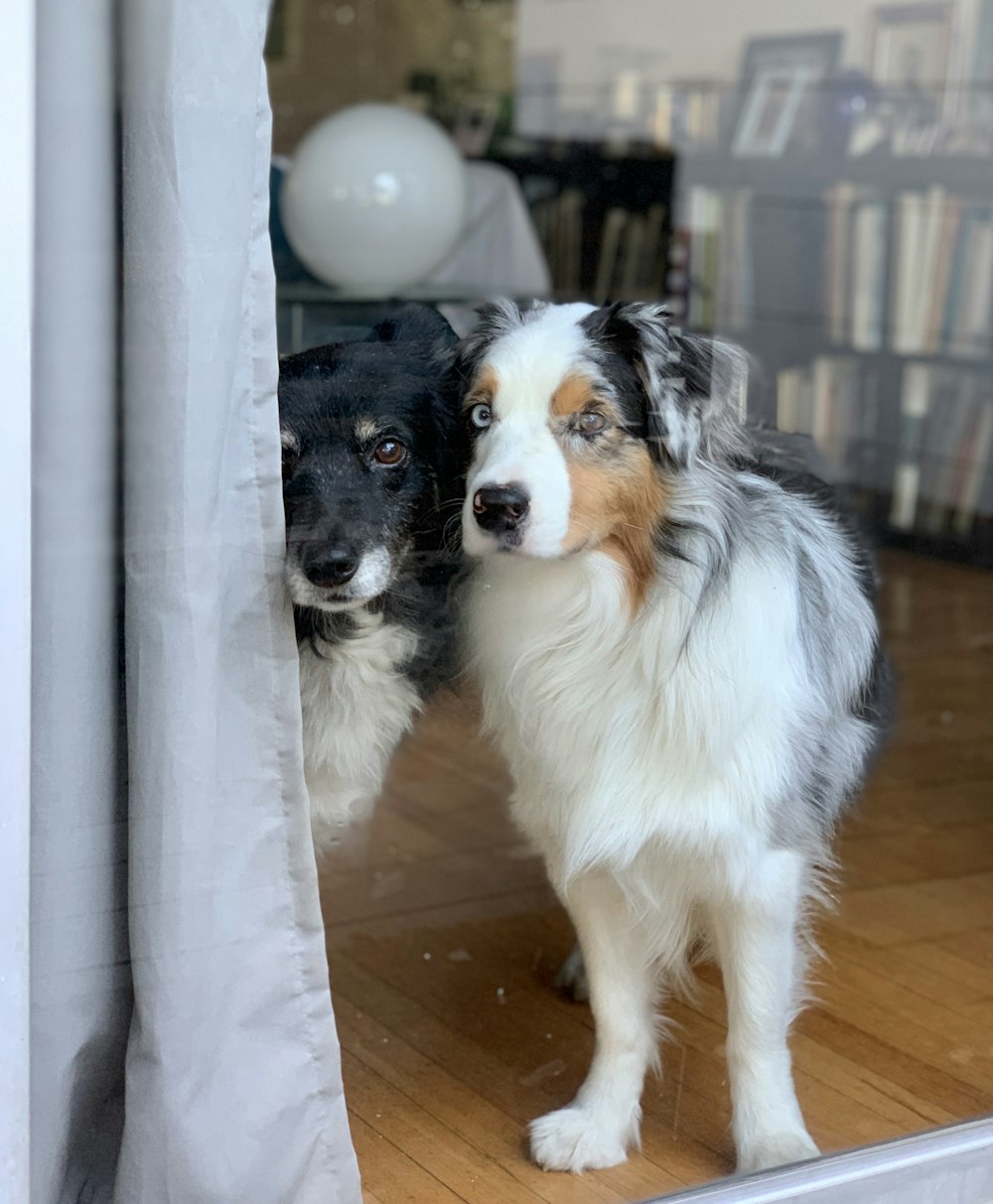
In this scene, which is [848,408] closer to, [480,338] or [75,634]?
[480,338]

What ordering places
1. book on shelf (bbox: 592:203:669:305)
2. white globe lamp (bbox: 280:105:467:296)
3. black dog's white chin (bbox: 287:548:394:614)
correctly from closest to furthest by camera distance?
black dog's white chin (bbox: 287:548:394:614) < white globe lamp (bbox: 280:105:467:296) < book on shelf (bbox: 592:203:669:305)

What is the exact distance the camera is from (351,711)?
63.7 inches

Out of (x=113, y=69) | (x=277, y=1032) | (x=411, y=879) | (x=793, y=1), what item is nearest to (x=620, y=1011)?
(x=277, y=1032)

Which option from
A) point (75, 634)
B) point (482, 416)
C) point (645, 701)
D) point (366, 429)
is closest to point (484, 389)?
point (482, 416)

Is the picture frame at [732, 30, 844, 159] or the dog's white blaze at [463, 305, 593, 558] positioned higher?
the picture frame at [732, 30, 844, 159]

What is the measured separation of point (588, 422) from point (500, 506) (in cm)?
14

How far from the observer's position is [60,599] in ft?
4.26

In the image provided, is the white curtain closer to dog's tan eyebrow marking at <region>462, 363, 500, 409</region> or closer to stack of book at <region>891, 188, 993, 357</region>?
dog's tan eyebrow marking at <region>462, 363, 500, 409</region>

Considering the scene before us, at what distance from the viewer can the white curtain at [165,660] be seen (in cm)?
125

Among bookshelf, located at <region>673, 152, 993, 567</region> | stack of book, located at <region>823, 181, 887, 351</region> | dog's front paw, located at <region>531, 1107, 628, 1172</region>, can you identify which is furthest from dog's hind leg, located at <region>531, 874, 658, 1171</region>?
stack of book, located at <region>823, 181, 887, 351</region>

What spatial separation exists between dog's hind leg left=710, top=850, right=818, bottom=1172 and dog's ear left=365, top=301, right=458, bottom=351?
2.27ft

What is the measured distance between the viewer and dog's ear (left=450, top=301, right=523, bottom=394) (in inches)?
60.7

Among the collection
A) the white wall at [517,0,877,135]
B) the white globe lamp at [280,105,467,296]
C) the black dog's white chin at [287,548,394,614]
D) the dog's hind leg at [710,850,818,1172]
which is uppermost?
the white wall at [517,0,877,135]

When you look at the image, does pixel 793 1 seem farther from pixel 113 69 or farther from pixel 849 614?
pixel 113 69
